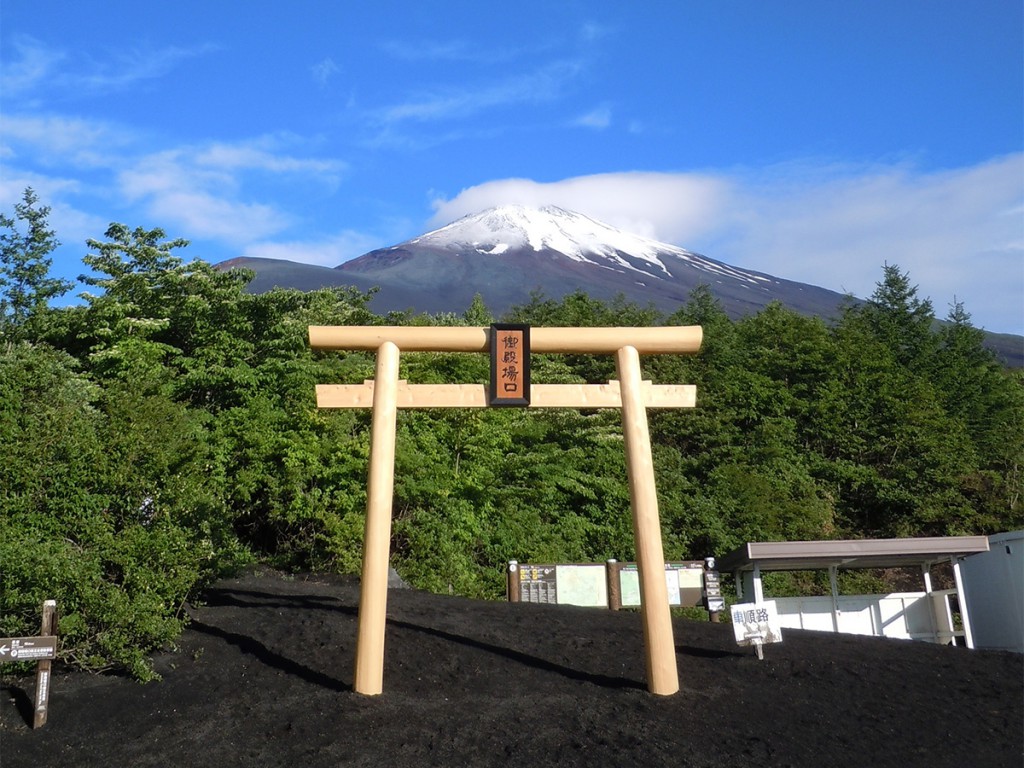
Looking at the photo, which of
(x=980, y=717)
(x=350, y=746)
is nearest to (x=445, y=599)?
(x=350, y=746)

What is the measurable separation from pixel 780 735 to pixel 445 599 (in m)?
6.89

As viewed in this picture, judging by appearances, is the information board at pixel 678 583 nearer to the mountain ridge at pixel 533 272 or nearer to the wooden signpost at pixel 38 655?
the wooden signpost at pixel 38 655

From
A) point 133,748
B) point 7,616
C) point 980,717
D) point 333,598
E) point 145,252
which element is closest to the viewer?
point 133,748

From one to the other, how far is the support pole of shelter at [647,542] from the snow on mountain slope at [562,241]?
315ft

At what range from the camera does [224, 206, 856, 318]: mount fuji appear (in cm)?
9425

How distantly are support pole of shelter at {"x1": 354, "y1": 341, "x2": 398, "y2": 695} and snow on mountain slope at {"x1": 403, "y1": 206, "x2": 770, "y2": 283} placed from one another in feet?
318

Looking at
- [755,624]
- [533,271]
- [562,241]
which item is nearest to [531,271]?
[533,271]

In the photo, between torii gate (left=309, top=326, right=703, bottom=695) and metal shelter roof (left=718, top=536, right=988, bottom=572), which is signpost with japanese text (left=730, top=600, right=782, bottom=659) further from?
metal shelter roof (left=718, top=536, right=988, bottom=572)

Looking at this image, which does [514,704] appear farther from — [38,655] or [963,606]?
[963,606]

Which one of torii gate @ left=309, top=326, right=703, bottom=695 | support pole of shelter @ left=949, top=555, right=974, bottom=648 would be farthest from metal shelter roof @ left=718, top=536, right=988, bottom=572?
torii gate @ left=309, top=326, right=703, bottom=695

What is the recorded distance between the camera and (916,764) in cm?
618

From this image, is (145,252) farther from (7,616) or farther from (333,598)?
(7,616)

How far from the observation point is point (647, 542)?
7980 mm

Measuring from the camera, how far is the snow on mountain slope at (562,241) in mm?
114750
